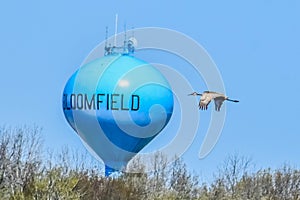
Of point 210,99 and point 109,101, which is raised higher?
point 109,101

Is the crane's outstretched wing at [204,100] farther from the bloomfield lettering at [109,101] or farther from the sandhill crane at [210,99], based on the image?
the bloomfield lettering at [109,101]

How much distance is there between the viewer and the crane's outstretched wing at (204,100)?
62.8ft

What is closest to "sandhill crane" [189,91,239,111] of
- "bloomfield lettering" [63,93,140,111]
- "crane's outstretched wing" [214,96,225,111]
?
"crane's outstretched wing" [214,96,225,111]

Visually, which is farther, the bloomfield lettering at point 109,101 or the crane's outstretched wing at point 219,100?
the bloomfield lettering at point 109,101

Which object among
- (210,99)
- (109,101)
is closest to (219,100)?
(210,99)

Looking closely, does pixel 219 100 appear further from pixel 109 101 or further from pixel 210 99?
pixel 109 101

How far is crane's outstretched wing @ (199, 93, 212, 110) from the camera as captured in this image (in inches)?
754

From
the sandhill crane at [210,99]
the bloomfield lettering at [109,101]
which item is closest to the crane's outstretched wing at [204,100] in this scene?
the sandhill crane at [210,99]

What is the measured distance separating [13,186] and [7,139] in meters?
3.70

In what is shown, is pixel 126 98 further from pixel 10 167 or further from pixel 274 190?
pixel 274 190

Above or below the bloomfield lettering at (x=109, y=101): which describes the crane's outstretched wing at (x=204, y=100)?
below

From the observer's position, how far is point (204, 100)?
19.3 metres

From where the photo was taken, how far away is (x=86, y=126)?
123 feet

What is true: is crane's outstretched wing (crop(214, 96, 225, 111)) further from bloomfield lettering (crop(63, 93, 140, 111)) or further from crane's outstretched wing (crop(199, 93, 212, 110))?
bloomfield lettering (crop(63, 93, 140, 111))
